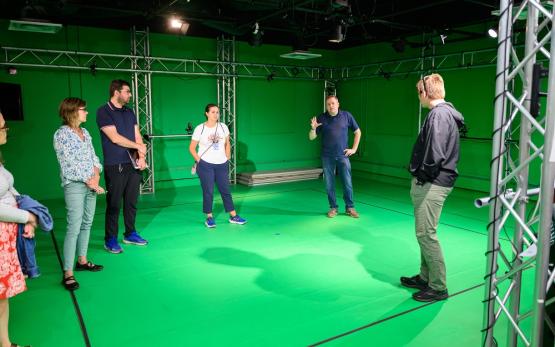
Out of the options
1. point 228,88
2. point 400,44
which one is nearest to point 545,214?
point 400,44

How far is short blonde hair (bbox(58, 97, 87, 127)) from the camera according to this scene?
357cm

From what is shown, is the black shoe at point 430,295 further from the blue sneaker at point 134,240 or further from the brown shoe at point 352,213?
the blue sneaker at point 134,240

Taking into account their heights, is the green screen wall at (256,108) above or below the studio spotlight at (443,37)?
below

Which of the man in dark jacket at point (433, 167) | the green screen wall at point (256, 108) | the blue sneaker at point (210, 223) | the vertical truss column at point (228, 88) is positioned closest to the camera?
the man in dark jacket at point (433, 167)

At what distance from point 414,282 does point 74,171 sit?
124 inches

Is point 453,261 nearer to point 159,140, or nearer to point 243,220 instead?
point 243,220

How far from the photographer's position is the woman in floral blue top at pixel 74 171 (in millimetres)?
3584

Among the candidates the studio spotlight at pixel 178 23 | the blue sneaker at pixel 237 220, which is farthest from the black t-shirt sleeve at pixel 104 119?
the studio spotlight at pixel 178 23

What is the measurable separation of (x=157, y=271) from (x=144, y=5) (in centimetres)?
494

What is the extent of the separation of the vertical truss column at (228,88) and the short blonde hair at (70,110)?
19.4ft

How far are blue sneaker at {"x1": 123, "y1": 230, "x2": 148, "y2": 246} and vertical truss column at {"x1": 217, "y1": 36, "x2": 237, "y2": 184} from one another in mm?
4576

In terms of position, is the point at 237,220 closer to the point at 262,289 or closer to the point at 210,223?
the point at 210,223

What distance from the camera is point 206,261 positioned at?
4.59 meters

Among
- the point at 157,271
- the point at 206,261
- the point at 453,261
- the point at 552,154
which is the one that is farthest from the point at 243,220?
the point at 552,154
